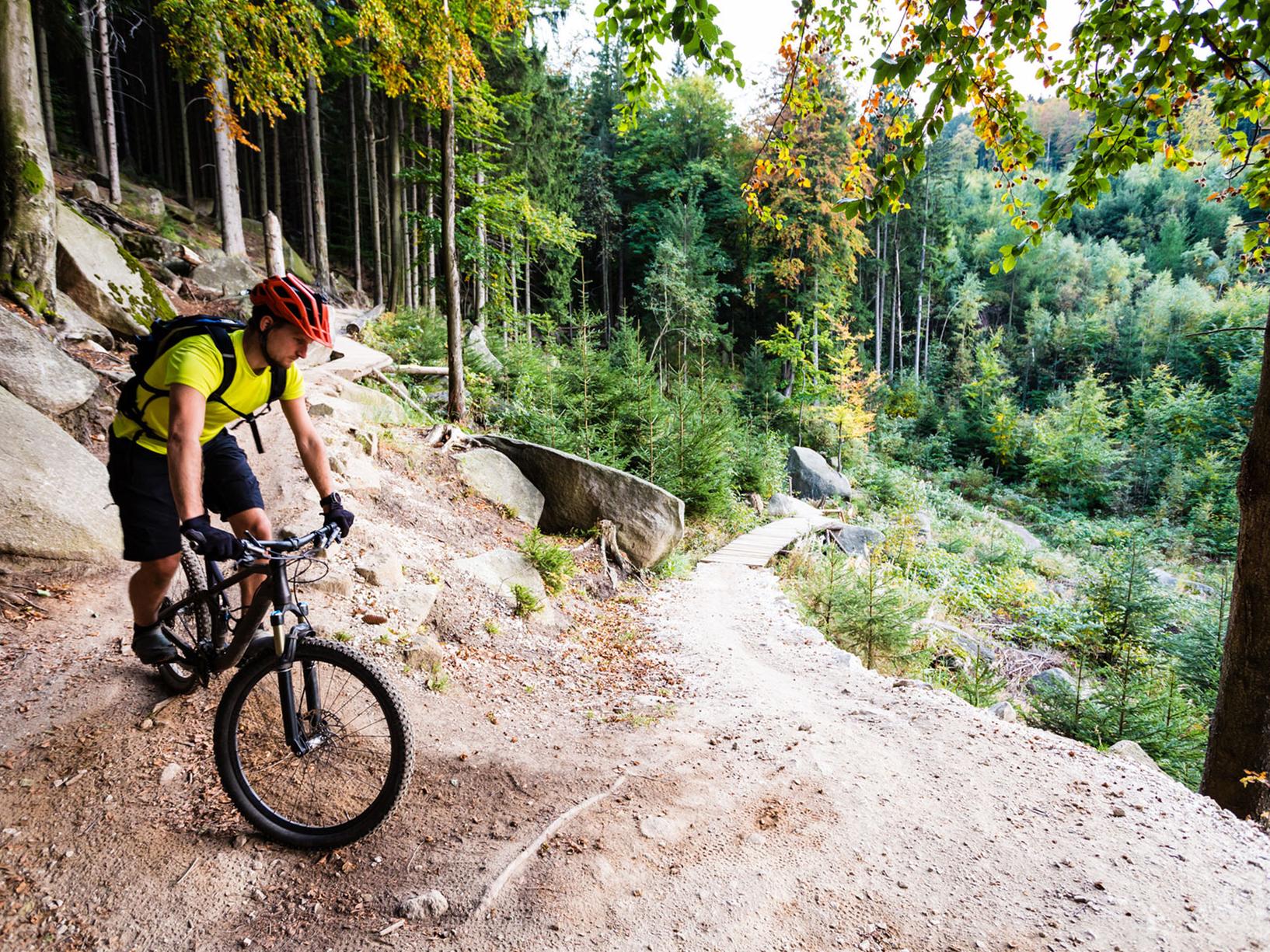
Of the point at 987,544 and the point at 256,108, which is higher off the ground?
the point at 256,108

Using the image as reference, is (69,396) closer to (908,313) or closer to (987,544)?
(987,544)

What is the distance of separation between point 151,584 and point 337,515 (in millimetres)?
1010

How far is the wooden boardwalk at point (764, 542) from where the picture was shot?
10352 millimetres

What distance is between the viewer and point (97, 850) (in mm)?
2271

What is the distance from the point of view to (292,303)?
2.50 meters

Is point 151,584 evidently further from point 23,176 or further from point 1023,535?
point 1023,535

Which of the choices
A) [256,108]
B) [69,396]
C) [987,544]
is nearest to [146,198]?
[256,108]

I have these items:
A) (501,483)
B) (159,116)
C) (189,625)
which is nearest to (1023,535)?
(501,483)

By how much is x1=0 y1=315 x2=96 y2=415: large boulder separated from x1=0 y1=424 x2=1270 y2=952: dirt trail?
221 cm

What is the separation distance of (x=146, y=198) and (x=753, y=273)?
21461 millimetres

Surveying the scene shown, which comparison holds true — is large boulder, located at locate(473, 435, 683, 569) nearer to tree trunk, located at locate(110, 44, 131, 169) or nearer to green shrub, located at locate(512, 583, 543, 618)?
green shrub, located at locate(512, 583, 543, 618)

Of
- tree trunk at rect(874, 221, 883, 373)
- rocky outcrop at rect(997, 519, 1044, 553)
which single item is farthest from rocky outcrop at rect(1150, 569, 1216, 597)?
tree trunk at rect(874, 221, 883, 373)

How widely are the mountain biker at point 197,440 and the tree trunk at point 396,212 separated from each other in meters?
15.8

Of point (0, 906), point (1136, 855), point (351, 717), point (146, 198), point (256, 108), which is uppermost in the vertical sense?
point (146, 198)
